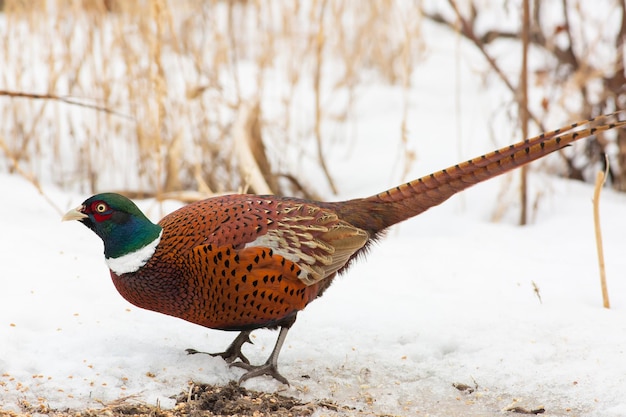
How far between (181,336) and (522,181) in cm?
266

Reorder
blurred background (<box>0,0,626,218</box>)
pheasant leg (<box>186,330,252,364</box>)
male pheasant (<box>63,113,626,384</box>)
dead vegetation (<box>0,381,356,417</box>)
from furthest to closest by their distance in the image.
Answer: blurred background (<box>0,0,626,218</box>) → pheasant leg (<box>186,330,252,364</box>) → male pheasant (<box>63,113,626,384</box>) → dead vegetation (<box>0,381,356,417</box>)

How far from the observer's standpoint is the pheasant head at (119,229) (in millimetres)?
2881

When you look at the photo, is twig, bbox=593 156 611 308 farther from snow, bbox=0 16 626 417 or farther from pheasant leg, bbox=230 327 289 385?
pheasant leg, bbox=230 327 289 385

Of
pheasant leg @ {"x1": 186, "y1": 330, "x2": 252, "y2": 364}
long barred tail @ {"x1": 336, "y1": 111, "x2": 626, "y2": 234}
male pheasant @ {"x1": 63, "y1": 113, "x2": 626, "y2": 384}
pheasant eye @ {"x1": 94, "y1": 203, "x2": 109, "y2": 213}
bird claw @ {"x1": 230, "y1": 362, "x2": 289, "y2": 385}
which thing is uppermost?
long barred tail @ {"x1": 336, "y1": 111, "x2": 626, "y2": 234}

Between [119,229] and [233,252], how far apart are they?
0.41 m

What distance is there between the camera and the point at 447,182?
10.4ft

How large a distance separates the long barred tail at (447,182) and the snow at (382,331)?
0.52 meters

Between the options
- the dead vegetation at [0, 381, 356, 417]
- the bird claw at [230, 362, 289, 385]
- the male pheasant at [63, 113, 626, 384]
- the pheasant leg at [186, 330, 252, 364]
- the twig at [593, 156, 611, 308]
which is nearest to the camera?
the dead vegetation at [0, 381, 356, 417]

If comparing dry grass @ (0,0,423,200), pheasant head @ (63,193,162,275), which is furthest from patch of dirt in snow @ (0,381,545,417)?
dry grass @ (0,0,423,200)

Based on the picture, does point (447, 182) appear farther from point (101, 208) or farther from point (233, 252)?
point (101, 208)

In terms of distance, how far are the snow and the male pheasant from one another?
0.26 metres

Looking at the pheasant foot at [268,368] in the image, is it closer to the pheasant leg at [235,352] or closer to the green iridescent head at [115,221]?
the pheasant leg at [235,352]

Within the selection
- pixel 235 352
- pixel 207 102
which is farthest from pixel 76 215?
pixel 207 102

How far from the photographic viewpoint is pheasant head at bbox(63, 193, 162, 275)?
2881 mm
